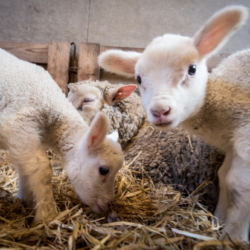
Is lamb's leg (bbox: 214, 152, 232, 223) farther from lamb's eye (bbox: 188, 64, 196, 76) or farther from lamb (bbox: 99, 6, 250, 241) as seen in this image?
lamb's eye (bbox: 188, 64, 196, 76)

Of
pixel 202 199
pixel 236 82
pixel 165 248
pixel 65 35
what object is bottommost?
pixel 202 199

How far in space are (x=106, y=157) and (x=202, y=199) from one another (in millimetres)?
1139

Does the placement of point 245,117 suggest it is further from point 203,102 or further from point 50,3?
point 50,3

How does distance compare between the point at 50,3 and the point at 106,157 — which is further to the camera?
the point at 50,3

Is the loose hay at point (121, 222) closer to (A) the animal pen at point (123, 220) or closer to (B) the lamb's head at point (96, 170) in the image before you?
(A) the animal pen at point (123, 220)

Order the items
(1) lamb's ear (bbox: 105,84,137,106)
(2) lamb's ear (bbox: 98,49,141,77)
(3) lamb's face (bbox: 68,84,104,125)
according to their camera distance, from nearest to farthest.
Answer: (2) lamb's ear (bbox: 98,49,141,77) → (3) lamb's face (bbox: 68,84,104,125) → (1) lamb's ear (bbox: 105,84,137,106)

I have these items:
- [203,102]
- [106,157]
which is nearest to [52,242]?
[106,157]

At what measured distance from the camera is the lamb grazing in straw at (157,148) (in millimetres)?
2600

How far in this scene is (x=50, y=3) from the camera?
4.32m

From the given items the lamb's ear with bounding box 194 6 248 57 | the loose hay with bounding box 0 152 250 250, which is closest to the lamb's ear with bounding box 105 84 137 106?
the loose hay with bounding box 0 152 250 250

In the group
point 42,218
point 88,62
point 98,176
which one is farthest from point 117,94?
point 42,218

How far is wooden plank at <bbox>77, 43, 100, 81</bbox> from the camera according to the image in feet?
13.3

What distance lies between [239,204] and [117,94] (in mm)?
2253

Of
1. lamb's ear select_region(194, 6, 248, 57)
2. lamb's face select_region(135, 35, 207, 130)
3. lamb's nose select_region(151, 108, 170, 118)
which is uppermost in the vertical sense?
lamb's ear select_region(194, 6, 248, 57)
